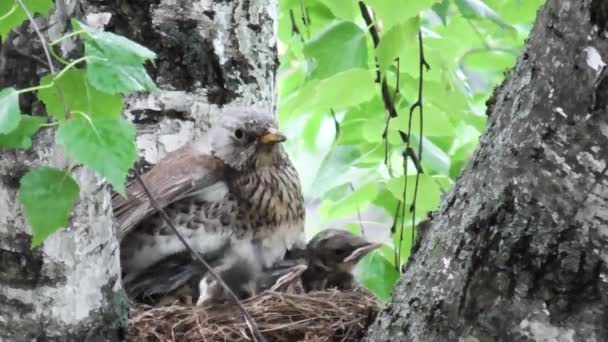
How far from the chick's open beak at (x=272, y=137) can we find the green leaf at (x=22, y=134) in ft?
4.53

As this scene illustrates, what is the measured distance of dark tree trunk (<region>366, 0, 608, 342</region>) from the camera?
1.58 meters

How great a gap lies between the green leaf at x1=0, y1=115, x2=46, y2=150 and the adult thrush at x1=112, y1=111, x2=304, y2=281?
119 cm

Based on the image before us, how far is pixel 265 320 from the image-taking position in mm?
2455

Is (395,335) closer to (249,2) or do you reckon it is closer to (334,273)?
(334,273)

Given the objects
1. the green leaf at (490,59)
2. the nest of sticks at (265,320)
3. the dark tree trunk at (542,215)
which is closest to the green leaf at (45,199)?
the dark tree trunk at (542,215)

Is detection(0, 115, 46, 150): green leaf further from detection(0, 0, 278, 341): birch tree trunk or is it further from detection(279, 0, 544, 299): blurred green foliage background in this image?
detection(279, 0, 544, 299): blurred green foliage background

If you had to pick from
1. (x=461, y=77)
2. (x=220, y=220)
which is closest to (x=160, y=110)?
(x=220, y=220)

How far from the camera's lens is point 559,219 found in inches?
63.0

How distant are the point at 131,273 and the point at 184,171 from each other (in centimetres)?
33

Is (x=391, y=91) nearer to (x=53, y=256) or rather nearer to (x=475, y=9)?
(x=475, y=9)

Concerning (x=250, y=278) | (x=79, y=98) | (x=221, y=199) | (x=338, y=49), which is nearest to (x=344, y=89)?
(x=338, y=49)

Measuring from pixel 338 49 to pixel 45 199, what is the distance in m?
1.49

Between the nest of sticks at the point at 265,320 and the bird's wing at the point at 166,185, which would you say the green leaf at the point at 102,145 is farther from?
the bird's wing at the point at 166,185

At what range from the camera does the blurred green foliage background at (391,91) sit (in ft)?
8.75
